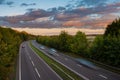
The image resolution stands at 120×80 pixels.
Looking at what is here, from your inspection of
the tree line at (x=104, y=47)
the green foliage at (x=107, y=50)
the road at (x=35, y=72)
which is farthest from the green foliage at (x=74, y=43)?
the road at (x=35, y=72)

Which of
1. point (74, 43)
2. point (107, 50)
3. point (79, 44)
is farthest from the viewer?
point (74, 43)

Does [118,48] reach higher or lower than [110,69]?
higher

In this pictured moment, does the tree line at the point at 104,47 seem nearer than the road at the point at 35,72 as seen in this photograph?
No

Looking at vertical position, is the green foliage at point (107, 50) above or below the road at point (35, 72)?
above

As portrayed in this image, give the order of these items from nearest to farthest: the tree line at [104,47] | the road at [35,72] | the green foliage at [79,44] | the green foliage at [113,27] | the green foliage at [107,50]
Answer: the road at [35,72]
the green foliage at [107,50]
the tree line at [104,47]
the green foliage at [113,27]
the green foliage at [79,44]

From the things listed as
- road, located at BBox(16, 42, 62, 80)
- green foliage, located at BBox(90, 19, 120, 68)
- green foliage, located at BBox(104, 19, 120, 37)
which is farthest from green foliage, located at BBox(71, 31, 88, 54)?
road, located at BBox(16, 42, 62, 80)

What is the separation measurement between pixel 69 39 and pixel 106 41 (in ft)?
131

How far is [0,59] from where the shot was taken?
34312 millimetres

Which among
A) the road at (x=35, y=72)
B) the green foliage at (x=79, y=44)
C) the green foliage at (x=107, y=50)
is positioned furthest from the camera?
the green foliage at (x=79, y=44)

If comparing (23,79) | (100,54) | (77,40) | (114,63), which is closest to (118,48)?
(114,63)

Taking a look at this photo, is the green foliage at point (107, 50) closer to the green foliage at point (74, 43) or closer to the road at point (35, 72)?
the road at point (35, 72)

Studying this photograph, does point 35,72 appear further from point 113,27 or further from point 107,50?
point 113,27

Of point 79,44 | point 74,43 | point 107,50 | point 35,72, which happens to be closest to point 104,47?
point 107,50

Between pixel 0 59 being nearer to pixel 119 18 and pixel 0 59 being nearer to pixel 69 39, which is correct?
pixel 119 18
